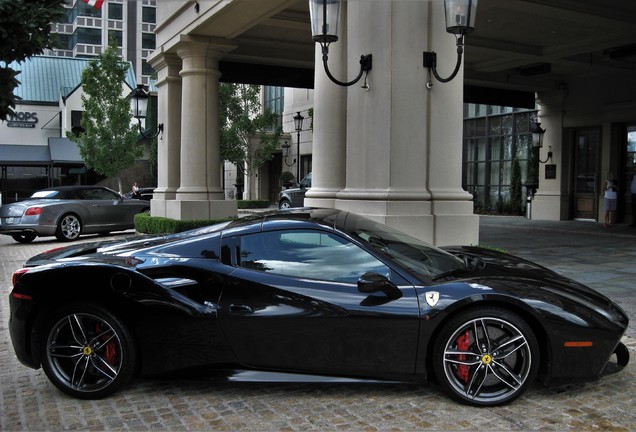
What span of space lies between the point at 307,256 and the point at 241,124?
85.6 ft

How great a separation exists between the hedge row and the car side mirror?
7.99 m

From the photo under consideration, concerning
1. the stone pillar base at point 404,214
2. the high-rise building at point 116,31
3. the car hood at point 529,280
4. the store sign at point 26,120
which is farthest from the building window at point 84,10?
the car hood at point 529,280

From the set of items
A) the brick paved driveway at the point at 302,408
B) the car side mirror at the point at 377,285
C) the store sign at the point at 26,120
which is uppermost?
the store sign at the point at 26,120

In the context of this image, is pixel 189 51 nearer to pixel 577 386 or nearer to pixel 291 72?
pixel 291 72

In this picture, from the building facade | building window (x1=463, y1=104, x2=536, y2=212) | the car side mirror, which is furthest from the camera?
the building facade

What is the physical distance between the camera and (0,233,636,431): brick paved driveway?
12.0 ft

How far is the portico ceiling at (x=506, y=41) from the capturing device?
42.3 ft

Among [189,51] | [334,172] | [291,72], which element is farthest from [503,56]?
[334,172]

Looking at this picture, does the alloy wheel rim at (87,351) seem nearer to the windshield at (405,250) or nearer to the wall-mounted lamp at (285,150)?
the windshield at (405,250)

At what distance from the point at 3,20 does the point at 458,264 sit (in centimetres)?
343

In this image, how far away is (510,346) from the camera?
3.88m

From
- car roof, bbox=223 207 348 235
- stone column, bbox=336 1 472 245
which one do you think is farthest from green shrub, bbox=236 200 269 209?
car roof, bbox=223 207 348 235

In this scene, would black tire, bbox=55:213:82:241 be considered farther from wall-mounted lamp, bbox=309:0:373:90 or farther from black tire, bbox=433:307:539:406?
black tire, bbox=433:307:539:406

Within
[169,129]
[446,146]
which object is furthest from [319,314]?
[169,129]
